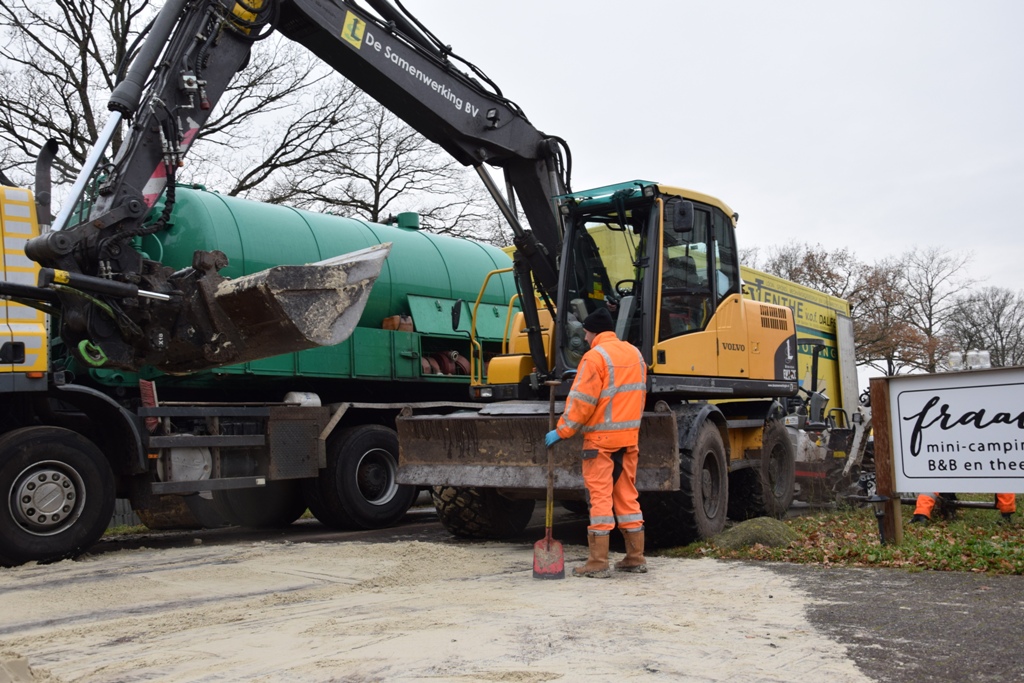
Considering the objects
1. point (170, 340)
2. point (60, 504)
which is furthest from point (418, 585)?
point (60, 504)

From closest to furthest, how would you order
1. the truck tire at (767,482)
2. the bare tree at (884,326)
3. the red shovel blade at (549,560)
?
the red shovel blade at (549,560) < the truck tire at (767,482) < the bare tree at (884,326)

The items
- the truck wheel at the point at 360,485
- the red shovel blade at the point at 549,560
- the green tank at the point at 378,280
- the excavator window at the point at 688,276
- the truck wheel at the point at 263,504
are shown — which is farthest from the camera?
the truck wheel at the point at 263,504

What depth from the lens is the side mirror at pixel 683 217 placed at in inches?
299

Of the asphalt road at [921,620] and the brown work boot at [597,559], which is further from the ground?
the brown work boot at [597,559]

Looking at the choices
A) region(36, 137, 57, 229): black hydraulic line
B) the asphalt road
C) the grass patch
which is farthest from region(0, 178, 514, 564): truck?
the asphalt road

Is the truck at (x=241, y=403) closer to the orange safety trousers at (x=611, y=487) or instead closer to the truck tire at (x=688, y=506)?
the orange safety trousers at (x=611, y=487)

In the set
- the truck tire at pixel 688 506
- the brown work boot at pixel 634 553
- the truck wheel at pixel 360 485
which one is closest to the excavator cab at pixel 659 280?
the truck tire at pixel 688 506

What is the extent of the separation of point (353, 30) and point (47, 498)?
172 inches

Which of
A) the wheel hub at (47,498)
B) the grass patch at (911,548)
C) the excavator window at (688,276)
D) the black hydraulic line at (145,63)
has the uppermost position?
the black hydraulic line at (145,63)

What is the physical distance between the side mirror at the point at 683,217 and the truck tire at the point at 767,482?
9.78 feet

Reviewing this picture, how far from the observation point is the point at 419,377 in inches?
436

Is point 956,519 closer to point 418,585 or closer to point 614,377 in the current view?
point 614,377

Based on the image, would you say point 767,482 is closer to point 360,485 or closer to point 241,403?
point 360,485

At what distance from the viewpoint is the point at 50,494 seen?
7805 millimetres
